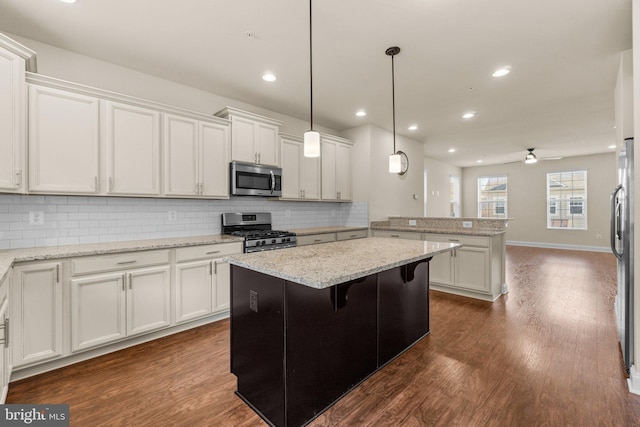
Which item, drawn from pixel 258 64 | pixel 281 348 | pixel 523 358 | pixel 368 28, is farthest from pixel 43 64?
pixel 523 358

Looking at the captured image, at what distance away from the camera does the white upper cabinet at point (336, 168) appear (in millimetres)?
4848

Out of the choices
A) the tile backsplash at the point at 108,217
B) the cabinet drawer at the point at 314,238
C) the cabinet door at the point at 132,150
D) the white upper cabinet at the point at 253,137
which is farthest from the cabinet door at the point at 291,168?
the cabinet door at the point at 132,150

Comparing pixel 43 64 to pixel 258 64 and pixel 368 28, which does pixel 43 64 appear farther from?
pixel 368 28

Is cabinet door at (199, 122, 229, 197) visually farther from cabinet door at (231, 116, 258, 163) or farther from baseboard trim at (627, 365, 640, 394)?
baseboard trim at (627, 365, 640, 394)

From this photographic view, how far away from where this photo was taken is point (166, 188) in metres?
3.08

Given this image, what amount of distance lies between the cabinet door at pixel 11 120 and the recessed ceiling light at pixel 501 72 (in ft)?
14.4

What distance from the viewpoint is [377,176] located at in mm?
5262

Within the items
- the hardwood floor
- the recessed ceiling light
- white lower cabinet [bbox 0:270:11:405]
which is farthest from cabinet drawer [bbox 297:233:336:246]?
the recessed ceiling light

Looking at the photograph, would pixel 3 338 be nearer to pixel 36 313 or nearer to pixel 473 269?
pixel 36 313

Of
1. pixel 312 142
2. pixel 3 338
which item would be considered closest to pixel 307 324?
pixel 312 142

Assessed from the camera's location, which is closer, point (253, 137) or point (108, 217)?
point (108, 217)

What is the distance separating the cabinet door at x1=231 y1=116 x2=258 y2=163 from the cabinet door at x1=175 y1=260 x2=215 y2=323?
141 cm

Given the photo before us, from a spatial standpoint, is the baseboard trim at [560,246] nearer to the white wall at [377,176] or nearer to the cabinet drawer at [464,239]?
the white wall at [377,176]

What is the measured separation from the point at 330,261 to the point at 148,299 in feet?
6.35
